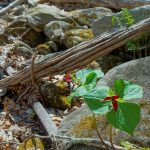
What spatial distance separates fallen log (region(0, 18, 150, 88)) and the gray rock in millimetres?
982

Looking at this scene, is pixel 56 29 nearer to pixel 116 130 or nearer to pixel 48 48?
pixel 48 48

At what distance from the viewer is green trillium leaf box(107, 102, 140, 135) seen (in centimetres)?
182

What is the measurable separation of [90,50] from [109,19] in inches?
51.6

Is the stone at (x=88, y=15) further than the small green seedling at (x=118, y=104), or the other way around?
the stone at (x=88, y=15)

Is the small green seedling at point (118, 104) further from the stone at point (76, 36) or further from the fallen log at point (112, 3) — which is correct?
the fallen log at point (112, 3)

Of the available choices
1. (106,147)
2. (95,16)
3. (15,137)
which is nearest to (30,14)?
(95,16)

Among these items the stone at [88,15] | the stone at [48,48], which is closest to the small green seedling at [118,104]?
the stone at [48,48]

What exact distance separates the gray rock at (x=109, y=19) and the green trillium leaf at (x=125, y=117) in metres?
3.65

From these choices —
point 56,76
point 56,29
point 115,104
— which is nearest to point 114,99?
point 115,104

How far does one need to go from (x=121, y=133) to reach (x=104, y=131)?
14 cm

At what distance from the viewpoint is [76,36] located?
5.97 m

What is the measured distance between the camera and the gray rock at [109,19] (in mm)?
5340

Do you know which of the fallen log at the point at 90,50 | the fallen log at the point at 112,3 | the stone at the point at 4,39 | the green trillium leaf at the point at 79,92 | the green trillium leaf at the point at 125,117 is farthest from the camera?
the fallen log at the point at 112,3

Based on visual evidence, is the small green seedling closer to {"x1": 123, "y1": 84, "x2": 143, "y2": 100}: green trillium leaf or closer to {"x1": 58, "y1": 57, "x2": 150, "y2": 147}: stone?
{"x1": 123, "y1": 84, "x2": 143, "y2": 100}: green trillium leaf
